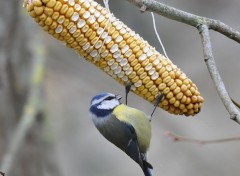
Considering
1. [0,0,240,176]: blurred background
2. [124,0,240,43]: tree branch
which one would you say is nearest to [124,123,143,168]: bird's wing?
[124,0,240,43]: tree branch

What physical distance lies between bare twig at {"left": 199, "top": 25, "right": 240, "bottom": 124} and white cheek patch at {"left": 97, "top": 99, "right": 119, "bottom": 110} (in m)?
0.92

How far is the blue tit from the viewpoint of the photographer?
3.36 metres

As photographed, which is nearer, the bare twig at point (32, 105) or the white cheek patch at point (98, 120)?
the white cheek patch at point (98, 120)

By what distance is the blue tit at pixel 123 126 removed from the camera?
3355 mm

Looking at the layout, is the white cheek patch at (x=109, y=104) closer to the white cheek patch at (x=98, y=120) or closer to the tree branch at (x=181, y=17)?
the white cheek patch at (x=98, y=120)

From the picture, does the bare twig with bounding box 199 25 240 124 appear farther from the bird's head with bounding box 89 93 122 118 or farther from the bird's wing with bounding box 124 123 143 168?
the bird's wing with bounding box 124 123 143 168

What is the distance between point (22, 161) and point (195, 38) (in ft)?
16.3

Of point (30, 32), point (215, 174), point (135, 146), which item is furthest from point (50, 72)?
point (135, 146)

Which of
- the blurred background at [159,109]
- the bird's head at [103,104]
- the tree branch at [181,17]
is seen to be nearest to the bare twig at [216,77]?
the tree branch at [181,17]

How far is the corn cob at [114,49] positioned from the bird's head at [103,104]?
379mm

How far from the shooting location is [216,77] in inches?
93.2

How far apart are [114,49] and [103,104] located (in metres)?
0.63

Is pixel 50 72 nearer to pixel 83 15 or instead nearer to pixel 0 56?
pixel 0 56

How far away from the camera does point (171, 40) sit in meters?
9.62
